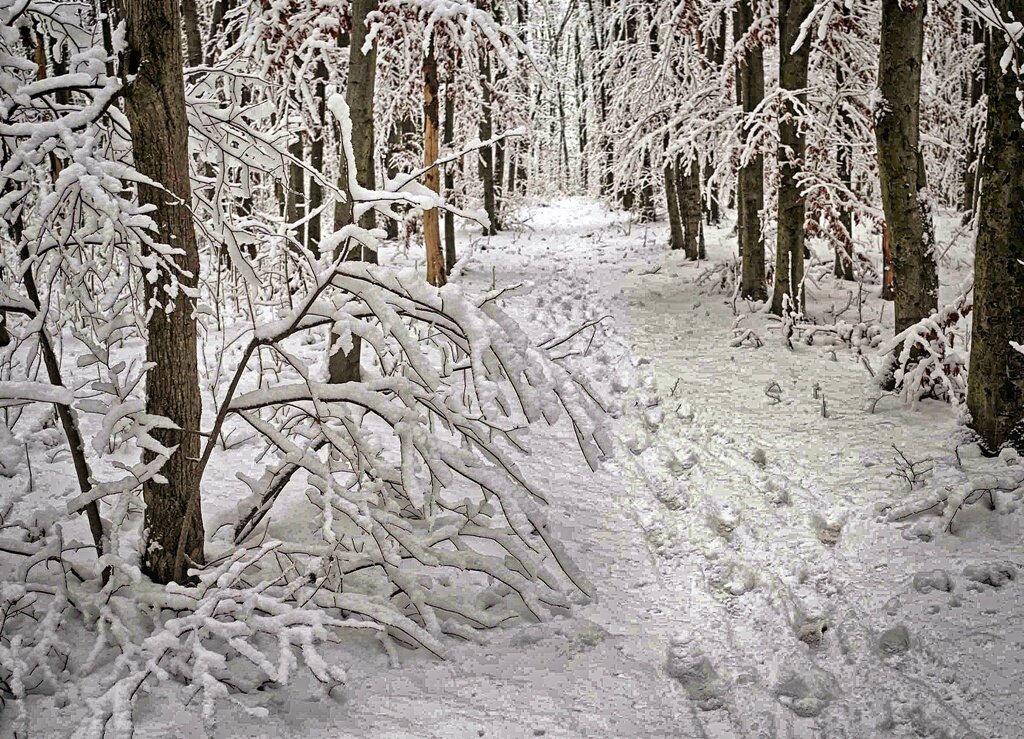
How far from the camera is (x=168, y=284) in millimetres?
3029

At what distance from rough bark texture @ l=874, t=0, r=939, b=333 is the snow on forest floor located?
0.96 meters

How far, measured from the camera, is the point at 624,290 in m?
13.2

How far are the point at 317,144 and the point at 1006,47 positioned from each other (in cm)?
1164

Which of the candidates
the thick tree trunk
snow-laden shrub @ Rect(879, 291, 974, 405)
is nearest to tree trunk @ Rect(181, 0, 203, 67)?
snow-laden shrub @ Rect(879, 291, 974, 405)

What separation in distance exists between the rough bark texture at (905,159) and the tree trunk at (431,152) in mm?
7313

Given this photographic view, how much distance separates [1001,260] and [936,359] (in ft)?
3.72

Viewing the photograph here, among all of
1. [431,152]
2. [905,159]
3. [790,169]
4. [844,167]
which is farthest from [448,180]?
[905,159]

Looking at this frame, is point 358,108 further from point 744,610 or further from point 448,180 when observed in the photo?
point 448,180

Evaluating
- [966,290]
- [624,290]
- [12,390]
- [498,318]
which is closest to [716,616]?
[498,318]

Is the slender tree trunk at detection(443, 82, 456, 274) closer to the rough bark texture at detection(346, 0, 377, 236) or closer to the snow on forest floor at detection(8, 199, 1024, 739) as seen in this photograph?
the rough bark texture at detection(346, 0, 377, 236)

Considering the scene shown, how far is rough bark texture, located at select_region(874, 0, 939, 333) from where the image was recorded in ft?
19.2

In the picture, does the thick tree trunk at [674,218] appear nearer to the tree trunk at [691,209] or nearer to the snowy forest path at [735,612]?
the tree trunk at [691,209]

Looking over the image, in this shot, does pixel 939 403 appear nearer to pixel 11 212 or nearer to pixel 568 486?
pixel 568 486

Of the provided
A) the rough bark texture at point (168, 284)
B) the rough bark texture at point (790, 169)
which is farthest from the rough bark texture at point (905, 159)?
the rough bark texture at point (168, 284)
